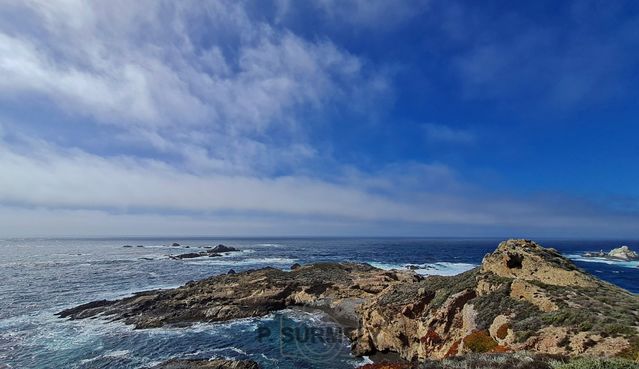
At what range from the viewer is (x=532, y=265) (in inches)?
1058

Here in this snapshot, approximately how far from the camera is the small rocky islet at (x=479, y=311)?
17.8 metres

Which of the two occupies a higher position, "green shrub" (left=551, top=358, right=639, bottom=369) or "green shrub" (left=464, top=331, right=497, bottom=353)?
"green shrub" (left=551, top=358, right=639, bottom=369)

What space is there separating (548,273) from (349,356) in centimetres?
1820

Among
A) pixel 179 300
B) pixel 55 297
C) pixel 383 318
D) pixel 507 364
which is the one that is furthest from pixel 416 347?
pixel 55 297

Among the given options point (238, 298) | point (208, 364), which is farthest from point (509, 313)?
point (238, 298)

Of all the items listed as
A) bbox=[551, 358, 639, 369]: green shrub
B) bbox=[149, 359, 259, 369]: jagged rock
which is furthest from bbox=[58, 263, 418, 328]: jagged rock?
bbox=[551, 358, 639, 369]: green shrub

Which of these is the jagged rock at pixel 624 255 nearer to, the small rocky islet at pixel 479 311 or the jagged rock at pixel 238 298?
the jagged rock at pixel 238 298

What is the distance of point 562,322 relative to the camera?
1900 cm

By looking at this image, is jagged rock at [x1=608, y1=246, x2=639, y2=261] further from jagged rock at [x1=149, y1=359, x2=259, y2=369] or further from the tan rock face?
jagged rock at [x1=149, y1=359, x2=259, y2=369]

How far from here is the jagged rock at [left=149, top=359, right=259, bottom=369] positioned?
2866cm

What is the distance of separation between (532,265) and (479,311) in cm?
672

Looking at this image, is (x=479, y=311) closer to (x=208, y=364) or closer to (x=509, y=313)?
(x=509, y=313)

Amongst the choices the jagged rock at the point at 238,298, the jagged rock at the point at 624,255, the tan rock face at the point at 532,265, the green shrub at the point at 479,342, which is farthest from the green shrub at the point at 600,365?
the jagged rock at the point at 624,255

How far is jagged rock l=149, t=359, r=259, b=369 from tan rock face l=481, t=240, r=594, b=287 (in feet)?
71.5
